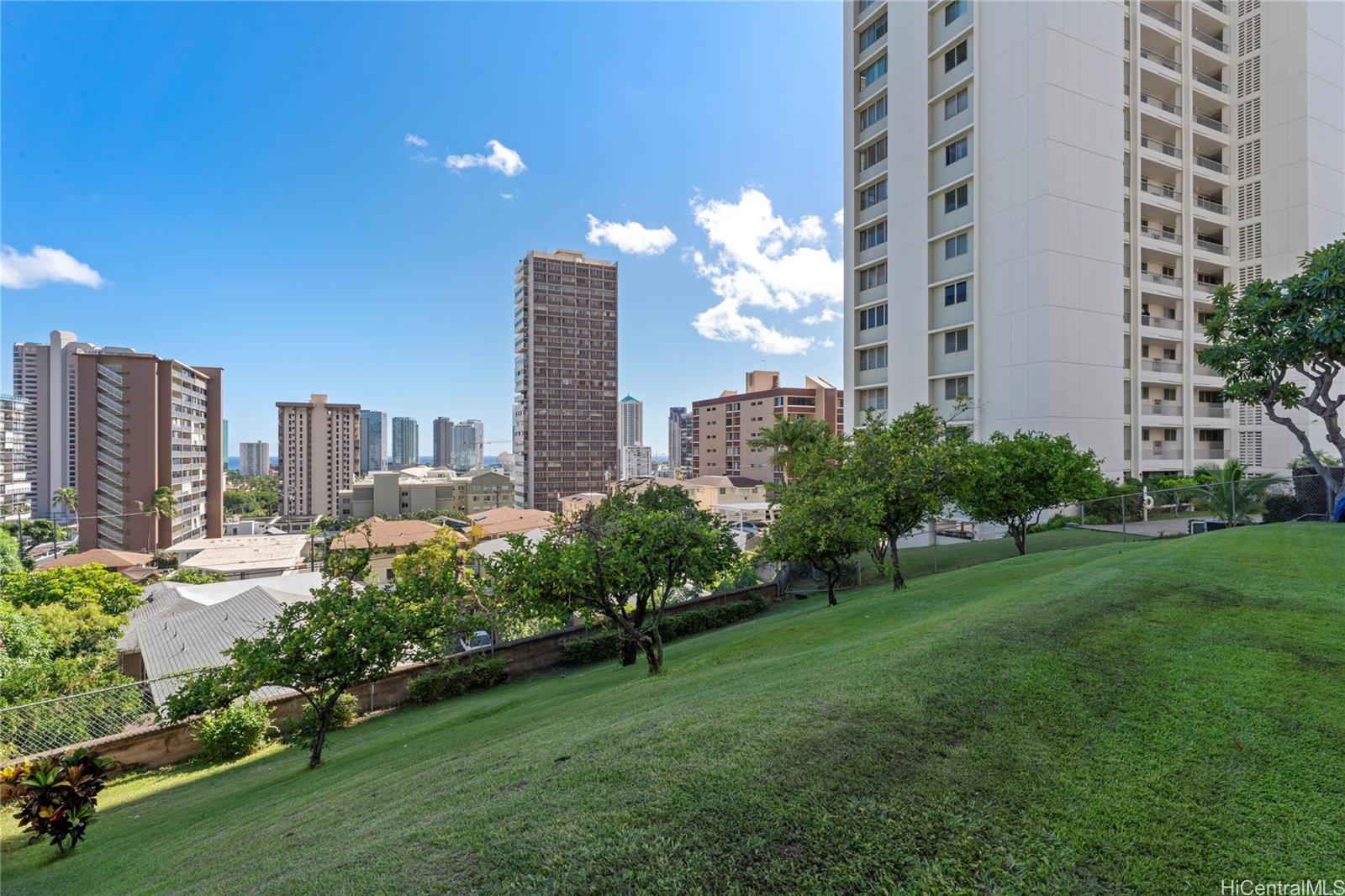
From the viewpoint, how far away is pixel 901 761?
12.7 feet

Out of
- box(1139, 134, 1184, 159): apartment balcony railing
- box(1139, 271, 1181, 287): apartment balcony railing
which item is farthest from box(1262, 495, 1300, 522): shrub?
box(1139, 134, 1184, 159): apartment balcony railing

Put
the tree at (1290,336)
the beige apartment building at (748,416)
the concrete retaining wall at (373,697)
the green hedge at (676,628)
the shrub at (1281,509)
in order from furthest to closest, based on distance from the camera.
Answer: the beige apartment building at (748,416), the shrub at (1281,509), the green hedge at (676,628), the tree at (1290,336), the concrete retaining wall at (373,697)

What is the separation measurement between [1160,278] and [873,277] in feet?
51.7

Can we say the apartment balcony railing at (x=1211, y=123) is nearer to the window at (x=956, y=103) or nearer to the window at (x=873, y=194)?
the window at (x=956, y=103)

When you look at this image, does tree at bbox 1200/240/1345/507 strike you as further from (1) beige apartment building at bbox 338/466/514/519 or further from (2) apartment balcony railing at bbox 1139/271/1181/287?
(1) beige apartment building at bbox 338/466/514/519

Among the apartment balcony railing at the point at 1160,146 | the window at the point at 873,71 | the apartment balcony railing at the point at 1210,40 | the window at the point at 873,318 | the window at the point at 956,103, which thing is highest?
the apartment balcony railing at the point at 1210,40

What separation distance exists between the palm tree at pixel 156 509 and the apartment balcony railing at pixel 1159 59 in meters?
90.6

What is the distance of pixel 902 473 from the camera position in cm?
1578

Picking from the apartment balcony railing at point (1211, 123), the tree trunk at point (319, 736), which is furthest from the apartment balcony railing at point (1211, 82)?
the tree trunk at point (319, 736)

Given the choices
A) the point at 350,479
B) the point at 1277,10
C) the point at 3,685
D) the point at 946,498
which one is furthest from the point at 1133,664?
the point at 350,479

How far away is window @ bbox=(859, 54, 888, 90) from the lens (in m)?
36.5

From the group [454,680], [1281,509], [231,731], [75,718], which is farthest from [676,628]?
[1281,509]

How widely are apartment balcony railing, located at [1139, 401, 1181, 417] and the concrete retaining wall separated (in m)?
26.4

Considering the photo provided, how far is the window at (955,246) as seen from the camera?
1262 inches
